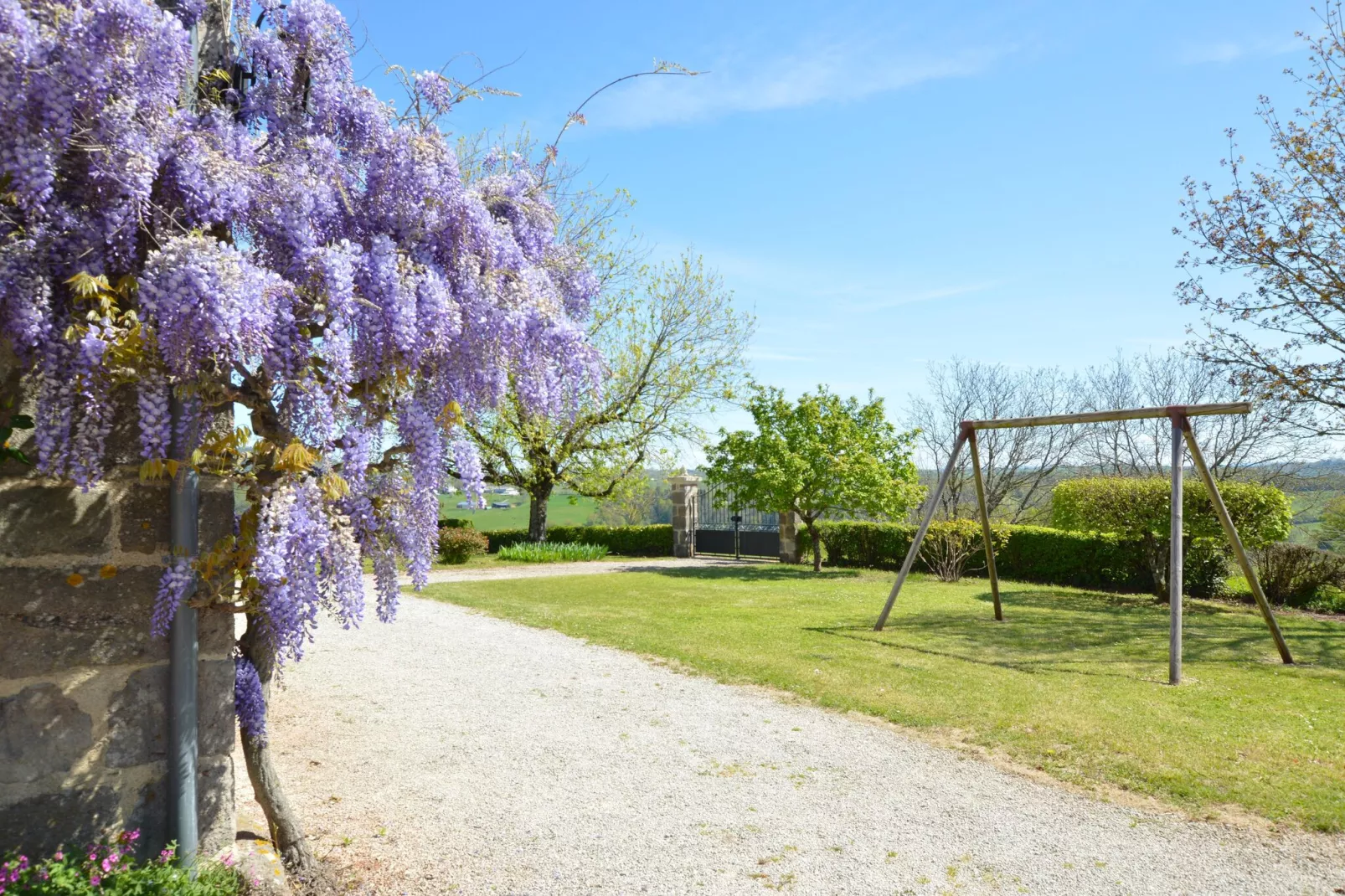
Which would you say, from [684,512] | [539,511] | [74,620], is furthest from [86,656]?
[684,512]

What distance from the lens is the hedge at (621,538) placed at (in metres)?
21.4

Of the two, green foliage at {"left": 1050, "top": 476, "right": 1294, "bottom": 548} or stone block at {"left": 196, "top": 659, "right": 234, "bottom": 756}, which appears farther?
green foliage at {"left": 1050, "top": 476, "right": 1294, "bottom": 548}

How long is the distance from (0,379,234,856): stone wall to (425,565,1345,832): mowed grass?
14.9 feet

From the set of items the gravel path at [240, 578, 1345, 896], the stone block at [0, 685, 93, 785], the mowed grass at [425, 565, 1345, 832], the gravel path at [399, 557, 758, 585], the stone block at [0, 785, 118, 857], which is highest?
A: the stone block at [0, 685, 93, 785]

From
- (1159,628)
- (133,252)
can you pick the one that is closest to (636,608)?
(1159,628)

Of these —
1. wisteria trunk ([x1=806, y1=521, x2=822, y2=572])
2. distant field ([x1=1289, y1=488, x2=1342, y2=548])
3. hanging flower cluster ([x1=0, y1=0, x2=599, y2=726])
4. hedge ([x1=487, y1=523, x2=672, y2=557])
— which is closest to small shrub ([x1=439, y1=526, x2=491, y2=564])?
hedge ([x1=487, y1=523, x2=672, y2=557])

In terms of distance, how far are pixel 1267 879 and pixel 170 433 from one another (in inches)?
186

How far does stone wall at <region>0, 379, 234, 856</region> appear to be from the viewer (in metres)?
2.78

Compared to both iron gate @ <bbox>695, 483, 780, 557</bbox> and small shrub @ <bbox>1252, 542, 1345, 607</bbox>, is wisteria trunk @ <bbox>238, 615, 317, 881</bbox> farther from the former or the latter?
iron gate @ <bbox>695, 483, 780, 557</bbox>

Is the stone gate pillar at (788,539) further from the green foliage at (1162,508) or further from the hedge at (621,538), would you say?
the green foliage at (1162,508)

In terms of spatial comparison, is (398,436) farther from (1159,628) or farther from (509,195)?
(1159,628)

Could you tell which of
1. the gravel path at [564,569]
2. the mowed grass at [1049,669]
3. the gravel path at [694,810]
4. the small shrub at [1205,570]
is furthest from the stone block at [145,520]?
the small shrub at [1205,570]

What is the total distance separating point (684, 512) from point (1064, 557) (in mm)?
8823

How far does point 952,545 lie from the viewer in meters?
15.3
